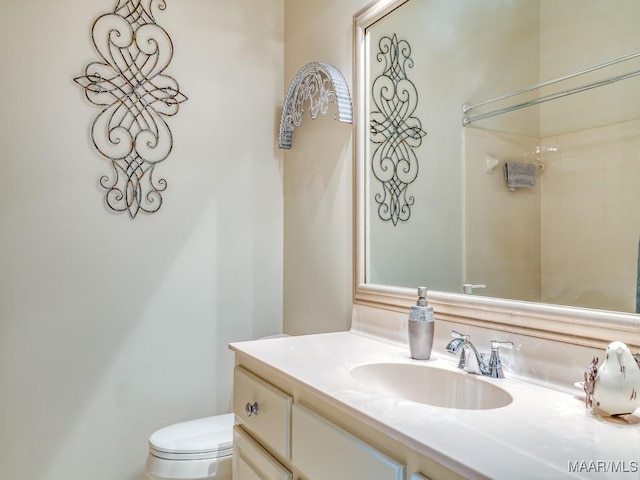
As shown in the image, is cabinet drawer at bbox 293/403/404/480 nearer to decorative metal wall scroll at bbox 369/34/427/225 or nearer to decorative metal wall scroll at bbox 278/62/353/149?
decorative metal wall scroll at bbox 369/34/427/225

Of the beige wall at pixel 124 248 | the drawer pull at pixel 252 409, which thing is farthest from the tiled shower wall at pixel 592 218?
the beige wall at pixel 124 248

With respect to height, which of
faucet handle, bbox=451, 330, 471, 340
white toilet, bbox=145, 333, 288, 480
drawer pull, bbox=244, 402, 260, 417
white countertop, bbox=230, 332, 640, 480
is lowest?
white toilet, bbox=145, 333, 288, 480

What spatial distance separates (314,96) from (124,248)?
3.43 feet

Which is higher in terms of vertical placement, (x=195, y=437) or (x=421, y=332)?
(x=421, y=332)

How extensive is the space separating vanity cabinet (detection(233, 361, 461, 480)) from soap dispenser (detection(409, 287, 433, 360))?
1.28 ft

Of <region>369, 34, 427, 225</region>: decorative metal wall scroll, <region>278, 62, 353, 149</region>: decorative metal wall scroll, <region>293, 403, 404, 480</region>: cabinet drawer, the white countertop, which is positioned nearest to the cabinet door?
<region>293, 403, 404, 480</region>: cabinet drawer

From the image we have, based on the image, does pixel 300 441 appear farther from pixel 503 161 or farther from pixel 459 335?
pixel 503 161

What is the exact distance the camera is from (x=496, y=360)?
3.67 feet

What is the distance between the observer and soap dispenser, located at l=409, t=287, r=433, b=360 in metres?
1.30

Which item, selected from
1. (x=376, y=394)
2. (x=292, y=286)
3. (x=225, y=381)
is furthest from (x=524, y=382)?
(x=225, y=381)

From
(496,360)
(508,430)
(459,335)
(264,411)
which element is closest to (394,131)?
(459,335)

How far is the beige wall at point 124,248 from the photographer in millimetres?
1752

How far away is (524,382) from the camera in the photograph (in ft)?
3.55

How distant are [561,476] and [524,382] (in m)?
0.49
